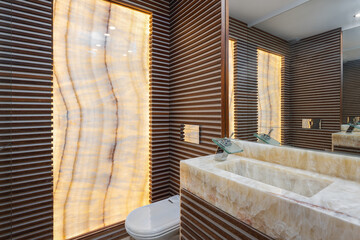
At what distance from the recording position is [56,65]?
1.68 meters

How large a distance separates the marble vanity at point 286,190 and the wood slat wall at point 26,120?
124 cm

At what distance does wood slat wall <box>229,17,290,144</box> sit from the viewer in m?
1.40

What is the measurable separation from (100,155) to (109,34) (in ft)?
4.15

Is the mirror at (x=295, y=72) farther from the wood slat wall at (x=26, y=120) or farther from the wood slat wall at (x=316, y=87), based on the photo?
the wood slat wall at (x=26, y=120)

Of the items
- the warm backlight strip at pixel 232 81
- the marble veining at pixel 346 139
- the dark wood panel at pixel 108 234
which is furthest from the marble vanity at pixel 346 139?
the dark wood panel at pixel 108 234

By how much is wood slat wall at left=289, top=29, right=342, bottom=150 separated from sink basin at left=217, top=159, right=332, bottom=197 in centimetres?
22

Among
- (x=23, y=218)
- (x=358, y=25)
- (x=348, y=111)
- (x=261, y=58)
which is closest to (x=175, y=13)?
(x=261, y=58)

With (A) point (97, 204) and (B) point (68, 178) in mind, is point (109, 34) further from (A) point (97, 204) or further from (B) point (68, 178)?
(A) point (97, 204)

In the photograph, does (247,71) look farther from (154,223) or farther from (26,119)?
(26,119)

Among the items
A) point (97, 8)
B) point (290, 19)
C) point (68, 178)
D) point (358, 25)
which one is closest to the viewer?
point (358, 25)

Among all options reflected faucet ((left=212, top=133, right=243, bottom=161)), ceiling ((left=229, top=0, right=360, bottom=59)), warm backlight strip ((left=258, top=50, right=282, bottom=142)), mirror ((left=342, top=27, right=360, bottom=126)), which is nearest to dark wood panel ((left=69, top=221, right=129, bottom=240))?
reflected faucet ((left=212, top=133, right=243, bottom=161))

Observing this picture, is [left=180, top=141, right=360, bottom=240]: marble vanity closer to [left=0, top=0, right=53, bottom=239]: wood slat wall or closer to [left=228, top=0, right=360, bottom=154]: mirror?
[left=228, top=0, right=360, bottom=154]: mirror

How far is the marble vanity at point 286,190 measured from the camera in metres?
0.65

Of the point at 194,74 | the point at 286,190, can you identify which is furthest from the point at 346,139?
the point at 194,74
